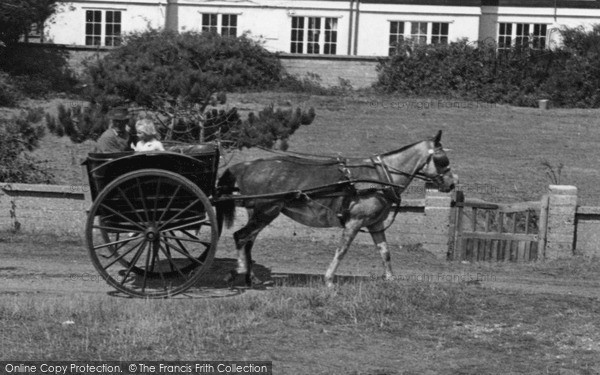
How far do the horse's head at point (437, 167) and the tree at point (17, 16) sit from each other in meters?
22.8

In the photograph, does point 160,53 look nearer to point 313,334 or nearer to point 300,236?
point 300,236

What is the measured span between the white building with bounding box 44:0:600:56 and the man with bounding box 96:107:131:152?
2672 centimetres

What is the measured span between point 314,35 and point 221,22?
3.54 metres

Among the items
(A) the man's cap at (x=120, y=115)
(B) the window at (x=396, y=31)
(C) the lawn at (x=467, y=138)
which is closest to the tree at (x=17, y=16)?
(C) the lawn at (x=467, y=138)

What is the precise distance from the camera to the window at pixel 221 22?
42938mm

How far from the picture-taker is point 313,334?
12289 mm

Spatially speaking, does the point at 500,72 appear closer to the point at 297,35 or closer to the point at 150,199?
the point at 297,35

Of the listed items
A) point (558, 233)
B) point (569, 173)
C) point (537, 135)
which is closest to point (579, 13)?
point (537, 135)

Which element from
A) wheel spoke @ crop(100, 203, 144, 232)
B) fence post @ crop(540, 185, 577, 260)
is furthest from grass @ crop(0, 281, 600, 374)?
fence post @ crop(540, 185, 577, 260)

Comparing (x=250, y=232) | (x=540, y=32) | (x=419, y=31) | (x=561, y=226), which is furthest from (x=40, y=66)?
(x=250, y=232)

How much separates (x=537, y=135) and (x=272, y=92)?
882cm

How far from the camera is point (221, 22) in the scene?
43062 mm

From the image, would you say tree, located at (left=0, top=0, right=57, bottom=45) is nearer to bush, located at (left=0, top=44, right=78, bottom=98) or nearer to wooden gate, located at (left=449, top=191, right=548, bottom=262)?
bush, located at (left=0, top=44, right=78, bottom=98)

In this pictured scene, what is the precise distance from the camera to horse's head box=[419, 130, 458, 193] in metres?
14.5
